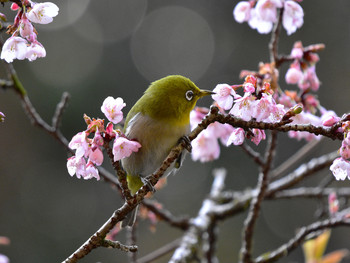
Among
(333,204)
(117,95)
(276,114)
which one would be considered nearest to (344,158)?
(276,114)

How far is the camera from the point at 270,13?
4.34 feet

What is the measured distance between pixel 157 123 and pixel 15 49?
1.58 feet

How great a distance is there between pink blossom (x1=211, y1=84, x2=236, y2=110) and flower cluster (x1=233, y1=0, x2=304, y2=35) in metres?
0.52

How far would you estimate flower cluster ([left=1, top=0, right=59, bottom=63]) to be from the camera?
804mm

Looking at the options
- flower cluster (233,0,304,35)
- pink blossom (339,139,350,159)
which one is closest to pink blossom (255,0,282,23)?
flower cluster (233,0,304,35)

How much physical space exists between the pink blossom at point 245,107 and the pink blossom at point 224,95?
3 centimetres

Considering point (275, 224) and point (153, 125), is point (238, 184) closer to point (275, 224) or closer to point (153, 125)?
point (275, 224)

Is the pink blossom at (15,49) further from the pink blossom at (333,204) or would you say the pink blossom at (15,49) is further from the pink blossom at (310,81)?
the pink blossom at (333,204)

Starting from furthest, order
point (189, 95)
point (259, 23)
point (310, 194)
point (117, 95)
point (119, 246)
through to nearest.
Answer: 1. point (117, 95)
2. point (310, 194)
3. point (259, 23)
4. point (189, 95)
5. point (119, 246)

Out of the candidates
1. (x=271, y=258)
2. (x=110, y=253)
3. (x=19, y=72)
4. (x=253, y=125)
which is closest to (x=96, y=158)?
(x=253, y=125)

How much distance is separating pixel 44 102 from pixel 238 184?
2516 millimetres

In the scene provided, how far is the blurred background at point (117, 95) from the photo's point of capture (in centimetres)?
493

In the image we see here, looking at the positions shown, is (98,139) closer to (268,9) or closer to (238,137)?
(238,137)

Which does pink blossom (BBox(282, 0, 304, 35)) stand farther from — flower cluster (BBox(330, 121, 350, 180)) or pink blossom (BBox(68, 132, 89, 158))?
pink blossom (BBox(68, 132, 89, 158))
